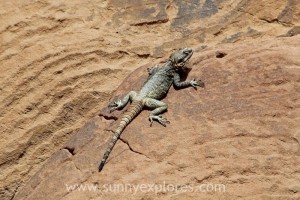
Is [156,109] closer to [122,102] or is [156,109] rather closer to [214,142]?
[122,102]

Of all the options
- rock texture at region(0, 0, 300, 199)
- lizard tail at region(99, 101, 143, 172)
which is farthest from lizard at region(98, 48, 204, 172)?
rock texture at region(0, 0, 300, 199)

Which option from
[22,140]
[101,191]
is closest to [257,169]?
[101,191]

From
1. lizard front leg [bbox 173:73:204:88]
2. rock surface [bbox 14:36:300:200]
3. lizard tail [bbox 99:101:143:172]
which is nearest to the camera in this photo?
rock surface [bbox 14:36:300:200]

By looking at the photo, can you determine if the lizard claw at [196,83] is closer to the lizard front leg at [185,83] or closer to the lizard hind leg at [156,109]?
the lizard front leg at [185,83]

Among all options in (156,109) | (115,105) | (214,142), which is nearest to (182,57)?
(156,109)

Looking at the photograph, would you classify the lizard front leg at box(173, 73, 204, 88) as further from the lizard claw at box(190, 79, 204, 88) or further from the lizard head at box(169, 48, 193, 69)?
the lizard head at box(169, 48, 193, 69)

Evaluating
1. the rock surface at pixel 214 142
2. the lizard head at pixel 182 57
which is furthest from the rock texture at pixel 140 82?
the lizard head at pixel 182 57
